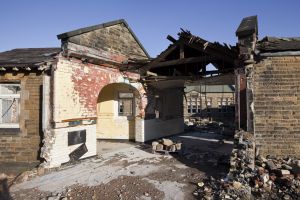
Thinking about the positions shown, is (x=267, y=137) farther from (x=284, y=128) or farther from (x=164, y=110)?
(x=164, y=110)

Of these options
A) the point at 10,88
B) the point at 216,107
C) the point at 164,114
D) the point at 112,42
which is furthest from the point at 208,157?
the point at 216,107

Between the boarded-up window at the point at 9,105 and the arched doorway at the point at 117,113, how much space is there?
18.6ft

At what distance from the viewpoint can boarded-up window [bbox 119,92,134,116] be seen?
14.5 meters

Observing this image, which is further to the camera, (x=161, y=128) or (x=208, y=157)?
(x=161, y=128)

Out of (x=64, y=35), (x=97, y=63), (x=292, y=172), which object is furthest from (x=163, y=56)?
(x=292, y=172)

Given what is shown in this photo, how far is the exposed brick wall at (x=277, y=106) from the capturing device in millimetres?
8289

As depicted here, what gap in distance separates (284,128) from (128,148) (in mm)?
6650

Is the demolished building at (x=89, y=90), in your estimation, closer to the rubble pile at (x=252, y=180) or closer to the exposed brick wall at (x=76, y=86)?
the exposed brick wall at (x=76, y=86)

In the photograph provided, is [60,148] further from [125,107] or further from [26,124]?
[125,107]

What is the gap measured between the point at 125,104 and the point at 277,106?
27.0ft

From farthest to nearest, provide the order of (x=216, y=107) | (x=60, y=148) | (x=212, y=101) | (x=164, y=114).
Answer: (x=212, y=101) → (x=216, y=107) → (x=164, y=114) → (x=60, y=148)

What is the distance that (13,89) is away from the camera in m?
9.37

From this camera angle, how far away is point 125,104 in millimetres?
14727

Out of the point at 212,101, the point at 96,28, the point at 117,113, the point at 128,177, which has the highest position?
the point at 96,28
